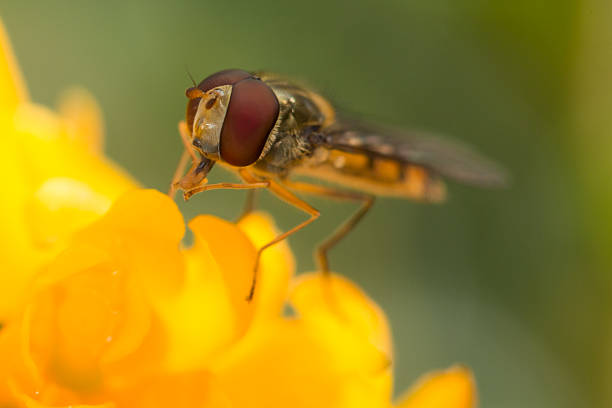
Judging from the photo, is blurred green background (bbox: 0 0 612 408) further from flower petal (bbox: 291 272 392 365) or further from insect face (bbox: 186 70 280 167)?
insect face (bbox: 186 70 280 167)

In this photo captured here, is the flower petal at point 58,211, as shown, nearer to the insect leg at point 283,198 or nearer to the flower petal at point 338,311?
the insect leg at point 283,198

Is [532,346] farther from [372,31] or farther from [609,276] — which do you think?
[372,31]

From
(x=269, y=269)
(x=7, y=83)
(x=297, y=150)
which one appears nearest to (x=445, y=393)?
(x=269, y=269)

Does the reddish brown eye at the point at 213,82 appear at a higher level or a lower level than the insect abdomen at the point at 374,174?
higher

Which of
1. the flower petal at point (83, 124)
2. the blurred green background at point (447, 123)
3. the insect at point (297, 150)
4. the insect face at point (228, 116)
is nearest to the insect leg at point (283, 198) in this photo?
the insect at point (297, 150)

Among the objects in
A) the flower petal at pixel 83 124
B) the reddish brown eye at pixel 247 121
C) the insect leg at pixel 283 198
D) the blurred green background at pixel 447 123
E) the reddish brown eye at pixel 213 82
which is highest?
the reddish brown eye at pixel 213 82

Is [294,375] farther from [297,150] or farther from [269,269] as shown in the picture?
[297,150]
